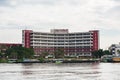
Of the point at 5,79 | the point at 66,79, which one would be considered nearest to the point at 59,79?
the point at 66,79

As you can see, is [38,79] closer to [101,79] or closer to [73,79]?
A: [73,79]

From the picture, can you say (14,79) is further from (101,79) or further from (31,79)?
(101,79)

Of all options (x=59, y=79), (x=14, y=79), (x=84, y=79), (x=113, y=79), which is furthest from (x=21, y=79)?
(x=113, y=79)

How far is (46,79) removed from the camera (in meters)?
60.6

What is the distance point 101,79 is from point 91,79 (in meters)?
1.60

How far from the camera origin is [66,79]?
59625 millimetres

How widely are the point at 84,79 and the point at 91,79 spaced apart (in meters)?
1.12

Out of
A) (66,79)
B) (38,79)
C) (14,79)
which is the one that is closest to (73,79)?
(66,79)

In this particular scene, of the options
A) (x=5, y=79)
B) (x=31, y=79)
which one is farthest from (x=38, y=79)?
(x=5, y=79)

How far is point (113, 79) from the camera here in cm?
5953

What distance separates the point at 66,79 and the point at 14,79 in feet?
27.0

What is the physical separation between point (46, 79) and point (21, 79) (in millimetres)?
3961

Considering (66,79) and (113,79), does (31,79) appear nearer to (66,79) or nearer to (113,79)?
(66,79)

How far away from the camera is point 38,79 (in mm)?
60500
